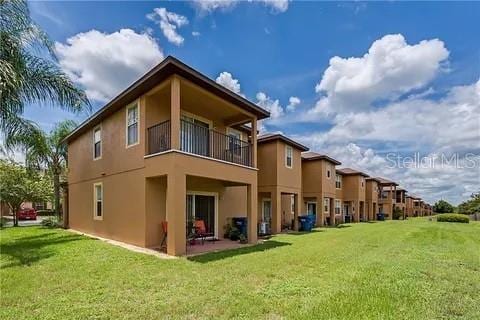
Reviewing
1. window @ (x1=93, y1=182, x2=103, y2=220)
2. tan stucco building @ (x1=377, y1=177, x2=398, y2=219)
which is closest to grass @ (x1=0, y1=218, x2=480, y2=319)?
window @ (x1=93, y1=182, x2=103, y2=220)

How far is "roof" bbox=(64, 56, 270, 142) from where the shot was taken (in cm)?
1055

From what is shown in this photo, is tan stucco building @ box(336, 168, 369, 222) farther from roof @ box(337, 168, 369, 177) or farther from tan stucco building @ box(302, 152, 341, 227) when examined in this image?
tan stucco building @ box(302, 152, 341, 227)

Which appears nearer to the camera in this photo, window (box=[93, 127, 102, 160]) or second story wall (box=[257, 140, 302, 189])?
window (box=[93, 127, 102, 160])

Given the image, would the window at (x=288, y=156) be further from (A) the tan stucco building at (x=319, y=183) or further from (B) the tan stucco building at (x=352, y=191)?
(B) the tan stucco building at (x=352, y=191)

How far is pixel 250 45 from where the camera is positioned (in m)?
16.5

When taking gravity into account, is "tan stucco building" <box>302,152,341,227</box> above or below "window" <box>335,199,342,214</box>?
above

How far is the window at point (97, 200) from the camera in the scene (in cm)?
1634

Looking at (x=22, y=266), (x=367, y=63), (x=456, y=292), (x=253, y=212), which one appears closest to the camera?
(x=456, y=292)

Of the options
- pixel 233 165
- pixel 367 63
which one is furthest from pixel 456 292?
pixel 367 63

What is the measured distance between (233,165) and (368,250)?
6.13 m

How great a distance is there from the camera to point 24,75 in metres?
10.7

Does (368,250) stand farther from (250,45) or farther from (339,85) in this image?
(339,85)

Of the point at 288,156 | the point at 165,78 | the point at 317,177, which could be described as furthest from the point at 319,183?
the point at 165,78

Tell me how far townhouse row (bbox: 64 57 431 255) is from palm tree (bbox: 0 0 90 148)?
211 cm
